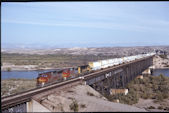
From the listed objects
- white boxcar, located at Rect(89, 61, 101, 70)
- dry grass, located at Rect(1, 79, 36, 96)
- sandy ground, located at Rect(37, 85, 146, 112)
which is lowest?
dry grass, located at Rect(1, 79, 36, 96)

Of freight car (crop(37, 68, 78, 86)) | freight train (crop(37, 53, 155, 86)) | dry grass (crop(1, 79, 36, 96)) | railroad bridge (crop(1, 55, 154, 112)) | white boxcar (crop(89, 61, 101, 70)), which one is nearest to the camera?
railroad bridge (crop(1, 55, 154, 112))

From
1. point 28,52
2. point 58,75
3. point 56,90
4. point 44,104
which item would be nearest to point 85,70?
point 58,75

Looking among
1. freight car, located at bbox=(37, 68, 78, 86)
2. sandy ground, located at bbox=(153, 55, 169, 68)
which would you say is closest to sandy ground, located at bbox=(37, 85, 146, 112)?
A: freight car, located at bbox=(37, 68, 78, 86)

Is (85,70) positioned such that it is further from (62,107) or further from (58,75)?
(62,107)

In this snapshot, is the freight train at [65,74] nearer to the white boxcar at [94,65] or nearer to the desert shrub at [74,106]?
the white boxcar at [94,65]

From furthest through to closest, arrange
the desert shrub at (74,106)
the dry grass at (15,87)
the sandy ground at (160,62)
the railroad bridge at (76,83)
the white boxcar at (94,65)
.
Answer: the sandy ground at (160,62) → the white boxcar at (94,65) → the dry grass at (15,87) → the desert shrub at (74,106) → the railroad bridge at (76,83)

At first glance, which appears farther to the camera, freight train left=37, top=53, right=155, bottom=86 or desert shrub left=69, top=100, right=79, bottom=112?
freight train left=37, top=53, right=155, bottom=86

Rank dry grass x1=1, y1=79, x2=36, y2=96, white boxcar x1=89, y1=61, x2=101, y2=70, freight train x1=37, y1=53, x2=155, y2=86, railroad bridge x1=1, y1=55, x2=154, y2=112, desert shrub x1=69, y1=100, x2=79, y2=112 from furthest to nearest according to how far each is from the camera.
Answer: white boxcar x1=89, y1=61, x2=101, y2=70 → dry grass x1=1, y1=79, x2=36, y2=96 → freight train x1=37, y1=53, x2=155, y2=86 → desert shrub x1=69, y1=100, x2=79, y2=112 → railroad bridge x1=1, y1=55, x2=154, y2=112

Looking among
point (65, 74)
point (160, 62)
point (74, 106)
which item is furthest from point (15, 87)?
point (160, 62)

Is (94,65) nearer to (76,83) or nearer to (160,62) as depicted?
(76,83)

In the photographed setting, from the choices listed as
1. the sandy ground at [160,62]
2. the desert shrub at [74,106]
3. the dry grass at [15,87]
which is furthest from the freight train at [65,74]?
the sandy ground at [160,62]

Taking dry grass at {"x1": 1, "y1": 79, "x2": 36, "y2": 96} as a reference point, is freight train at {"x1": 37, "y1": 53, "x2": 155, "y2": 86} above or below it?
above

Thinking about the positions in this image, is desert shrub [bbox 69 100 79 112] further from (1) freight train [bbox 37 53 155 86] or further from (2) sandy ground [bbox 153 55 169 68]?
(2) sandy ground [bbox 153 55 169 68]
